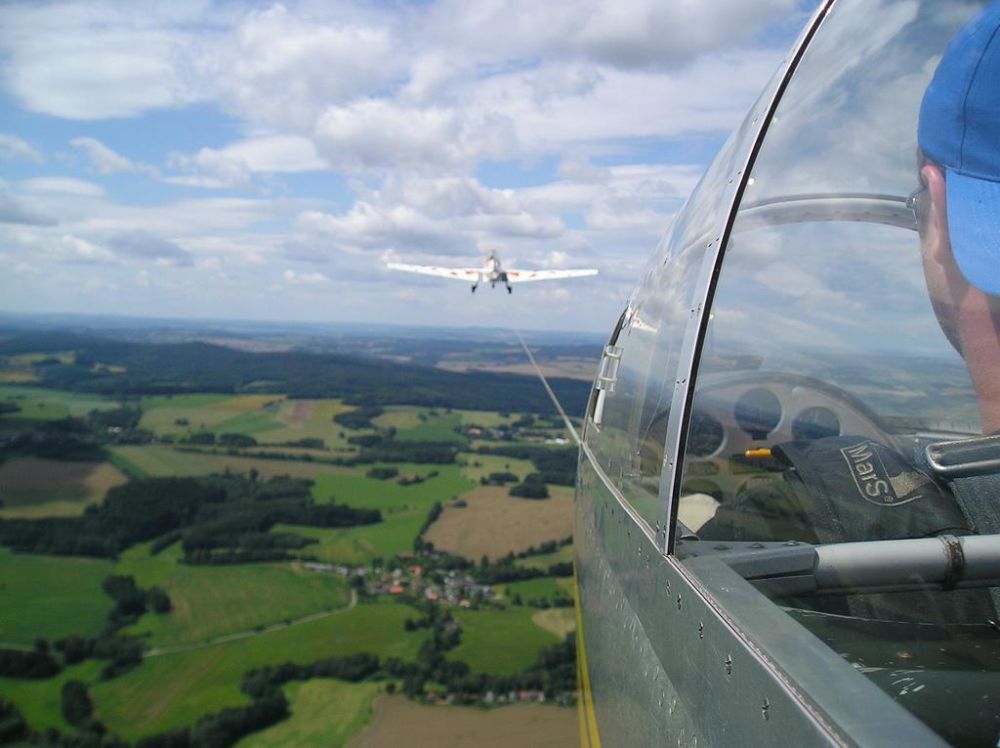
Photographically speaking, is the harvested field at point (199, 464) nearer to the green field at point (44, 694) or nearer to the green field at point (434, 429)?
the green field at point (434, 429)

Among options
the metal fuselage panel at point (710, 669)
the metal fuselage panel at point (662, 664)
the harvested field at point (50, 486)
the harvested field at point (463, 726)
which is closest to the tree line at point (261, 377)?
the harvested field at point (50, 486)

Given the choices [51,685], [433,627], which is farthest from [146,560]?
[433,627]

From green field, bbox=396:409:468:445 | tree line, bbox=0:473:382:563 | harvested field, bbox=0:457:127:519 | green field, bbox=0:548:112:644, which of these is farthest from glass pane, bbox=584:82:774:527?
green field, bbox=396:409:468:445

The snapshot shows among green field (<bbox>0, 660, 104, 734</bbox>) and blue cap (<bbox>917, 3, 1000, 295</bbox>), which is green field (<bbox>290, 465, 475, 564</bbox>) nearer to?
green field (<bbox>0, 660, 104, 734</bbox>)

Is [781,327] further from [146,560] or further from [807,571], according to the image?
[146,560]

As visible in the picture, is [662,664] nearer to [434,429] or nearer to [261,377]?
[434,429]
